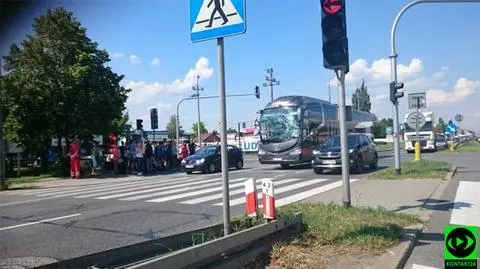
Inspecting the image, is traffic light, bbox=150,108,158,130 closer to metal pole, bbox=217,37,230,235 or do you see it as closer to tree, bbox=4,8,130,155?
tree, bbox=4,8,130,155

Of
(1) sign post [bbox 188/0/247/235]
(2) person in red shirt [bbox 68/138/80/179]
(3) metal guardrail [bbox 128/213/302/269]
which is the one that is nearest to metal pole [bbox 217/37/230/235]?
(1) sign post [bbox 188/0/247/235]

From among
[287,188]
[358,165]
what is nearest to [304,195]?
[287,188]

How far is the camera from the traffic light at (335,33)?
8.67 meters

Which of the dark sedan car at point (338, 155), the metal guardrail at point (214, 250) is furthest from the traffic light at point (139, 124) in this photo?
the metal guardrail at point (214, 250)

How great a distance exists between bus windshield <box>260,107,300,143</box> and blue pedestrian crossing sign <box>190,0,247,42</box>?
748 inches

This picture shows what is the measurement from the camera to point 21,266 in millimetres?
6082

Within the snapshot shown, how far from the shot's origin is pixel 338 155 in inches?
785

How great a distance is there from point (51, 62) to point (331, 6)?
2090cm

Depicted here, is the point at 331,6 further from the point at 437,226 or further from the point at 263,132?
the point at 263,132

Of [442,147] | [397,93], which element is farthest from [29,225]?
[442,147]

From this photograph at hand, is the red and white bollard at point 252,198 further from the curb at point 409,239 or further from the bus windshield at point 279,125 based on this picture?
the bus windshield at point 279,125

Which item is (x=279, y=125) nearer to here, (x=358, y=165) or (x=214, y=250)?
(x=358, y=165)

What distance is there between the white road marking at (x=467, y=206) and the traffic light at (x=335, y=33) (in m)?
3.42

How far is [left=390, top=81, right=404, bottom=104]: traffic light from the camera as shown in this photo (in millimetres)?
17375
